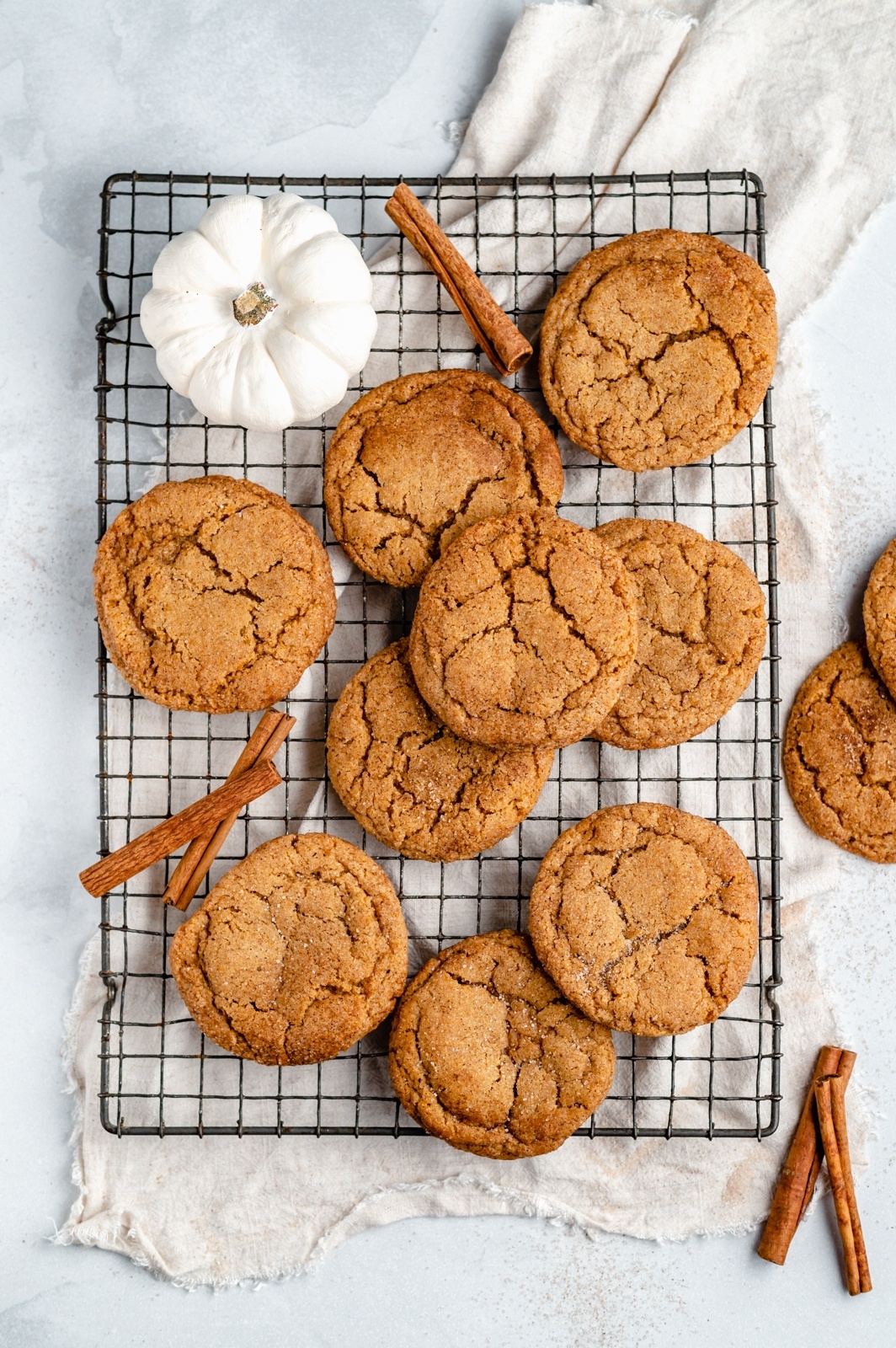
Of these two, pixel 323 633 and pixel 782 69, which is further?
pixel 782 69

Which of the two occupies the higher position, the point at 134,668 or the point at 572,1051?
the point at 134,668

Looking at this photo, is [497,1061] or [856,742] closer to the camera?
[497,1061]

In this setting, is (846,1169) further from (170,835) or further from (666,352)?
(666,352)

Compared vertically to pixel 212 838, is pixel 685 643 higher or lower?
higher

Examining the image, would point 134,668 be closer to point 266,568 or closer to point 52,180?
point 266,568

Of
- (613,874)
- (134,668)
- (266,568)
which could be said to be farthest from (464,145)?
(613,874)

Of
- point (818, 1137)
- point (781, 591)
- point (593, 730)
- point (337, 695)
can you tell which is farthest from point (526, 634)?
point (818, 1137)
